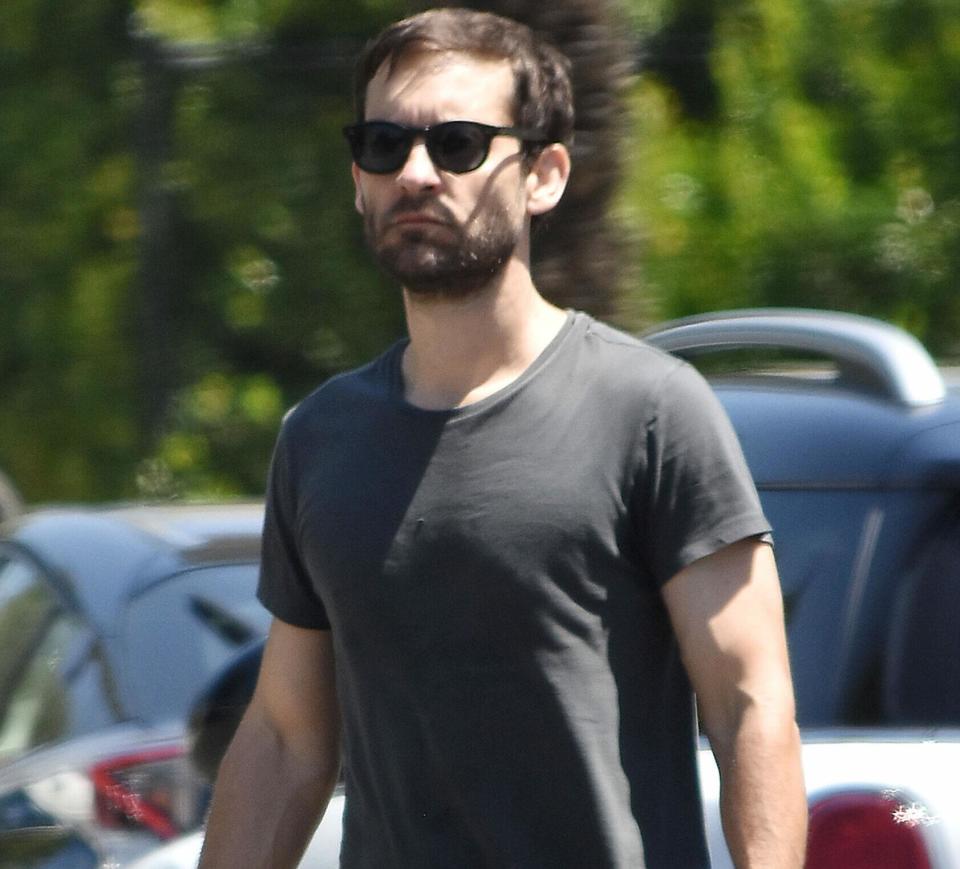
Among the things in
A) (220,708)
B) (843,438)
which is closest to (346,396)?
(843,438)

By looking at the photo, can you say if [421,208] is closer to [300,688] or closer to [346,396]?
[346,396]

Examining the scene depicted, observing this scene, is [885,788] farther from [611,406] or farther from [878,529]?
[611,406]

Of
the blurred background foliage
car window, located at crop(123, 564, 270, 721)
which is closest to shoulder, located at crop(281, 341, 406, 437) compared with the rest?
car window, located at crop(123, 564, 270, 721)

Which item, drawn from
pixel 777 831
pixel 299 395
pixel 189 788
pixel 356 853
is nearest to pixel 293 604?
pixel 356 853

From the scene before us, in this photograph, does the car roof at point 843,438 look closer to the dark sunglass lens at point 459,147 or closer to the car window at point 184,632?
the dark sunglass lens at point 459,147

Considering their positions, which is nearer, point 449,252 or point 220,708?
point 449,252

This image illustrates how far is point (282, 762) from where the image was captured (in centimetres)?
249

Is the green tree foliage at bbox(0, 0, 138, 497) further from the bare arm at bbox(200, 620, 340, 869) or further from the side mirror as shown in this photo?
the bare arm at bbox(200, 620, 340, 869)

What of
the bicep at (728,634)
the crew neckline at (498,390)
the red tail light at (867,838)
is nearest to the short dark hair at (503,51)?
the crew neckline at (498,390)

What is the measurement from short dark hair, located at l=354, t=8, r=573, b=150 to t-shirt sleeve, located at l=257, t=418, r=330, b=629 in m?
0.44

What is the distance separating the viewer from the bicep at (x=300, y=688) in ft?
8.09

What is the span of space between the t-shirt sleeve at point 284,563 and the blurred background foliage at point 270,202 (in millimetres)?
7237

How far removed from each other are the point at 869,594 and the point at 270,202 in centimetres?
913

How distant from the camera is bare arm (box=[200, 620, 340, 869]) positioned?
2467mm
